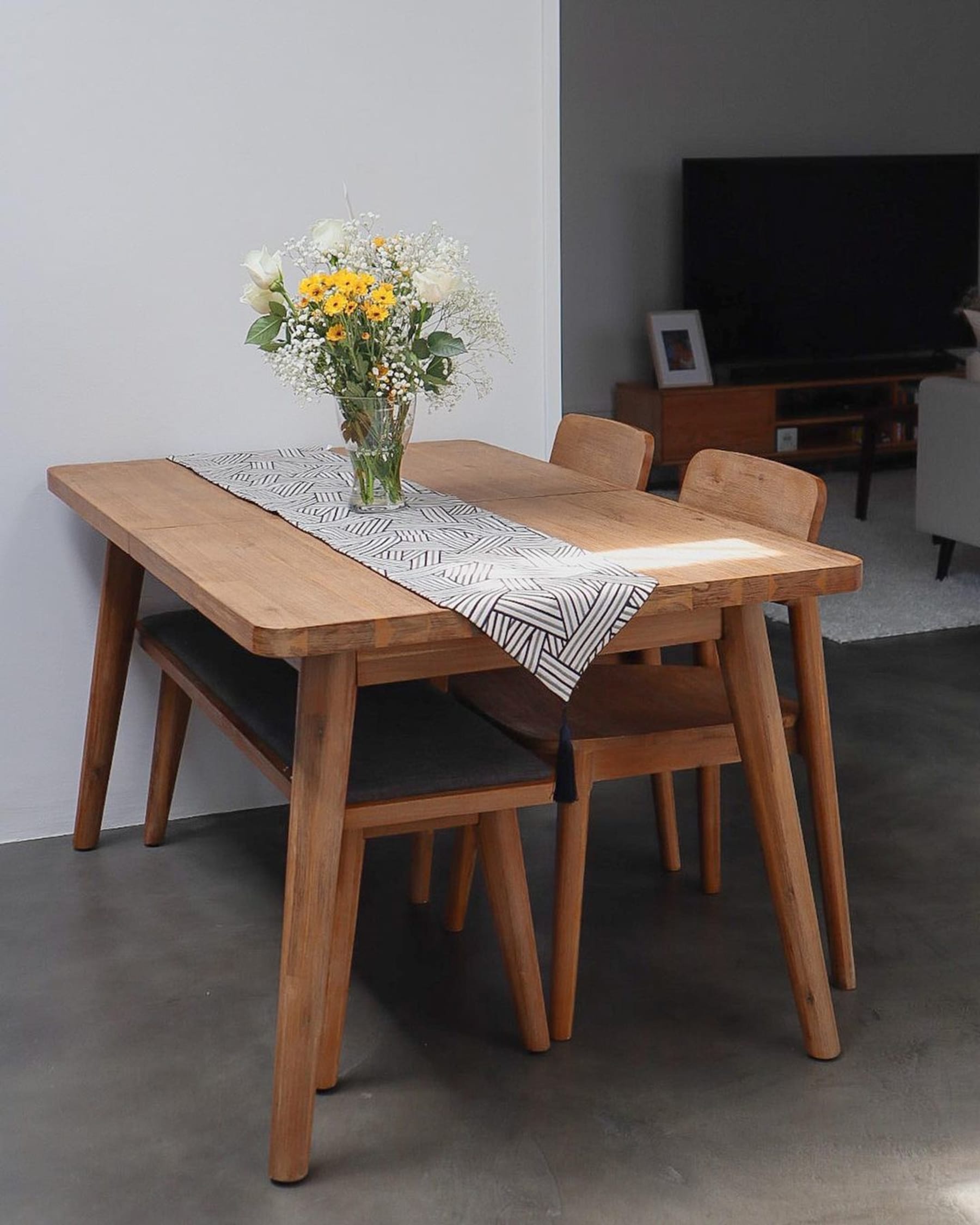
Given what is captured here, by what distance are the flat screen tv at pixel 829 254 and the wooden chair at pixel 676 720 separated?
195 inches

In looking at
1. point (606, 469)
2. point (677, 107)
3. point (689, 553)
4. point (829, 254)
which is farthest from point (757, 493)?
point (829, 254)

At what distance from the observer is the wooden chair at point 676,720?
7.39 ft

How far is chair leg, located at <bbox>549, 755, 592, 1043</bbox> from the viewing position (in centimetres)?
224

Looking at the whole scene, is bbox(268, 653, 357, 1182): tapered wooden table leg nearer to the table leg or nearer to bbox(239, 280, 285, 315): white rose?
the table leg

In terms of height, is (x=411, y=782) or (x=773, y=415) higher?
(x=773, y=415)

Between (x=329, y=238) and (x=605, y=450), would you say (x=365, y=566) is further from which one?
(x=605, y=450)

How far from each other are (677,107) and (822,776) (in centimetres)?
554

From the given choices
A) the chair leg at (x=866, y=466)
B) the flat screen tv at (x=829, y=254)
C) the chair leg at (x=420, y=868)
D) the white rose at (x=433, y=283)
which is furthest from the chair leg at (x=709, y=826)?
the flat screen tv at (x=829, y=254)

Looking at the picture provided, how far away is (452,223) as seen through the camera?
3.26m

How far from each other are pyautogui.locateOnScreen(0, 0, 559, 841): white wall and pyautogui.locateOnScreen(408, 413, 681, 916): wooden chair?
428mm

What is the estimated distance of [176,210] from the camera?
3.06m

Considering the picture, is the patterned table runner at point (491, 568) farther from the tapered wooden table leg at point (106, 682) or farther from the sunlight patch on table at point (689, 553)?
the tapered wooden table leg at point (106, 682)

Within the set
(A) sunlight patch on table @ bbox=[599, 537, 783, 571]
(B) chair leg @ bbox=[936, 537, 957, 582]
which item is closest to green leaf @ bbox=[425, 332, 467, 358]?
(A) sunlight patch on table @ bbox=[599, 537, 783, 571]

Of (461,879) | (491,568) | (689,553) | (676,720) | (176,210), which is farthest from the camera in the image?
(176,210)
